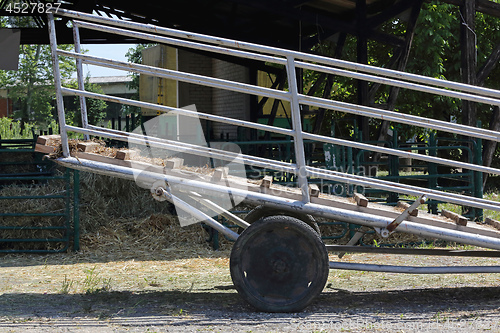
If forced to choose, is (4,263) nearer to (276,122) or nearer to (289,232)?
(289,232)

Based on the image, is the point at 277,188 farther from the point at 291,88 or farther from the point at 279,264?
the point at 291,88

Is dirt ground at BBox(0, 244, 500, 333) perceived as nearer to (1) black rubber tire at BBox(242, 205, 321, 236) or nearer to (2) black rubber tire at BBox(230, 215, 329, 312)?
(2) black rubber tire at BBox(230, 215, 329, 312)

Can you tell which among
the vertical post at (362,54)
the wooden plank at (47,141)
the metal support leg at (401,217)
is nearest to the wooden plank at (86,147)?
the wooden plank at (47,141)

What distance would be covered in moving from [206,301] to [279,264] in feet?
2.95

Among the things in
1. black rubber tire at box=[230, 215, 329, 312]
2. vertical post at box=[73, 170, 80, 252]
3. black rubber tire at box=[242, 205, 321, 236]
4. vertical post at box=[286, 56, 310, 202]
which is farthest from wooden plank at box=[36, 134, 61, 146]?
vertical post at box=[73, 170, 80, 252]

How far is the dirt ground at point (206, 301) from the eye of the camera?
14.6ft

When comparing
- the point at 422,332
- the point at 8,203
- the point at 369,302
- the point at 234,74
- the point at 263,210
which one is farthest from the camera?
the point at 234,74

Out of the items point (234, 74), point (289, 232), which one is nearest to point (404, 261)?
point (289, 232)

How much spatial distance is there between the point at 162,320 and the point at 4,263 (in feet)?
12.5

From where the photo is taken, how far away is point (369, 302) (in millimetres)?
5168

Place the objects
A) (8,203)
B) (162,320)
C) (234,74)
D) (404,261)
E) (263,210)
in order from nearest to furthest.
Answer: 1. (162,320)
2. (263,210)
3. (404,261)
4. (8,203)
5. (234,74)

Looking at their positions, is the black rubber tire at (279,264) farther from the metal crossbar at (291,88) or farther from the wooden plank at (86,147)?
the wooden plank at (86,147)

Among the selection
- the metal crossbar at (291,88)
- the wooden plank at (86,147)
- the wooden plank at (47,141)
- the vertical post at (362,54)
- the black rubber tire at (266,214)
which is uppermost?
the vertical post at (362,54)

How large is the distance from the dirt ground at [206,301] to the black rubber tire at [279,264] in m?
0.16
